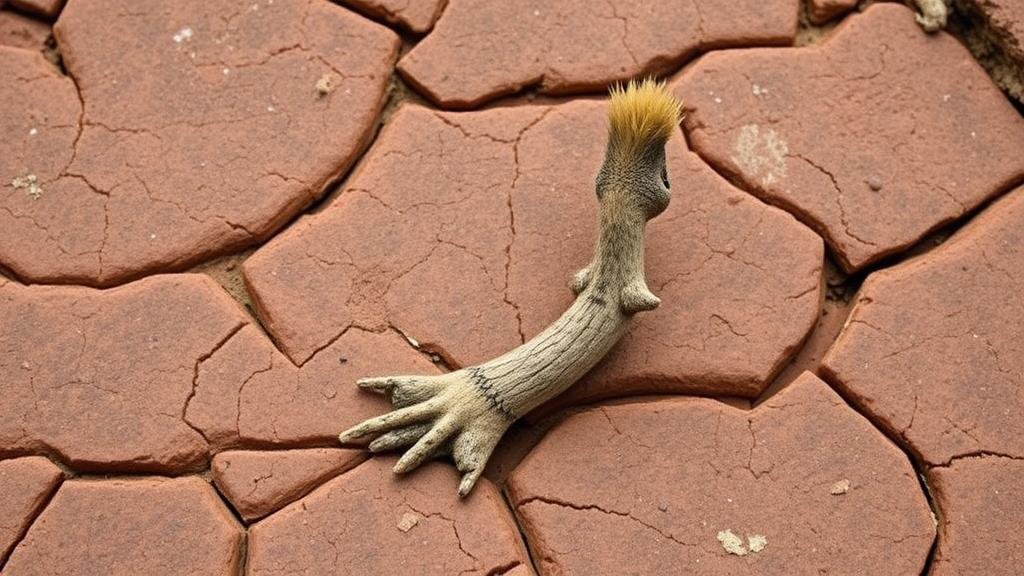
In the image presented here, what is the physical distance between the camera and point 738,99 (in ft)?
9.34

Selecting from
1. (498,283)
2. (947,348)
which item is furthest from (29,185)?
(947,348)

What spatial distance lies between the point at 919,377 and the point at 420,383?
1.18 metres

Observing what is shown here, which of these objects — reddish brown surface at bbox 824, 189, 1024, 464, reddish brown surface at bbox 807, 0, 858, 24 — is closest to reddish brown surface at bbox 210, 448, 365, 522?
reddish brown surface at bbox 824, 189, 1024, 464

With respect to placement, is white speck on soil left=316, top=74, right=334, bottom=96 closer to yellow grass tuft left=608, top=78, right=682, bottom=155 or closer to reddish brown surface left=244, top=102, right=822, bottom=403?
reddish brown surface left=244, top=102, right=822, bottom=403

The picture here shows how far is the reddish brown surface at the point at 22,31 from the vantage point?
2.91 metres

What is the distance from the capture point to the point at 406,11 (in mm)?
2930

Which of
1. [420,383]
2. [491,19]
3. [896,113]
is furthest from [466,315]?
[896,113]

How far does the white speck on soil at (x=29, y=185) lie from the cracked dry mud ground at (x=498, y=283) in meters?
0.01

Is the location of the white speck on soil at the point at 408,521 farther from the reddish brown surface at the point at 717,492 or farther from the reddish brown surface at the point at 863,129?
the reddish brown surface at the point at 863,129

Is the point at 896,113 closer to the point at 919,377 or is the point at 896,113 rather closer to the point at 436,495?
the point at 919,377

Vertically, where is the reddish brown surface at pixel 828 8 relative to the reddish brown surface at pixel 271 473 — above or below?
above

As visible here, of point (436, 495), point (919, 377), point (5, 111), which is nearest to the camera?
point (436, 495)

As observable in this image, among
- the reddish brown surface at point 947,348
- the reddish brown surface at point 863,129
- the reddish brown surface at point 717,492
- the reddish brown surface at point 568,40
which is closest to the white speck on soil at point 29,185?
the reddish brown surface at point 568,40

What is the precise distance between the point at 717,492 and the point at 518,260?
726 mm
